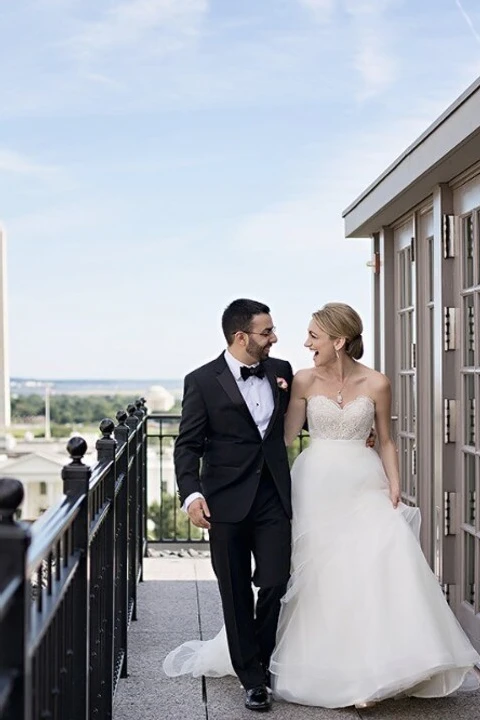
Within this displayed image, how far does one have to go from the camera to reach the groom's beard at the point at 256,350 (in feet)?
15.3

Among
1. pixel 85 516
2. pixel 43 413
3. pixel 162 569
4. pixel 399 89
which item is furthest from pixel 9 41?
pixel 85 516

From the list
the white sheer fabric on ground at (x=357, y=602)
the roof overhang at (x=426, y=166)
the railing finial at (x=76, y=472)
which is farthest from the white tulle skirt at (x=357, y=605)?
the railing finial at (x=76, y=472)

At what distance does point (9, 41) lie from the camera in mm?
62531

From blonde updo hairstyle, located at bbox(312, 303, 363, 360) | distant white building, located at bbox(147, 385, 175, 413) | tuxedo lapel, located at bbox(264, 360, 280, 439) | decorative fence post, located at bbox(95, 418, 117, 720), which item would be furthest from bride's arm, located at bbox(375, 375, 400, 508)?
distant white building, located at bbox(147, 385, 175, 413)

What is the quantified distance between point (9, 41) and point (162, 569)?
58966 mm

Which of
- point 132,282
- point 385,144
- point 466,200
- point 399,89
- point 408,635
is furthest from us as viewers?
point 132,282

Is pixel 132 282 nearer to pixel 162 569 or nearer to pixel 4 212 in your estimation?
pixel 4 212

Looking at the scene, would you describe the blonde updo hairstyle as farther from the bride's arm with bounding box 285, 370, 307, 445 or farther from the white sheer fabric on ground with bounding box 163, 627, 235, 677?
the white sheer fabric on ground with bounding box 163, 627, 235, 677

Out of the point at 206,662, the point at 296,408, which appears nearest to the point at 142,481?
the point at 206,662

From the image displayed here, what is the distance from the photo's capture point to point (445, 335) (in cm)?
568

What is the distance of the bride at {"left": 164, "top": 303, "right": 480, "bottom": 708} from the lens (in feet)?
14.6

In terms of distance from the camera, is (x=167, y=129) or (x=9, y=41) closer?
(x=9, y=41)

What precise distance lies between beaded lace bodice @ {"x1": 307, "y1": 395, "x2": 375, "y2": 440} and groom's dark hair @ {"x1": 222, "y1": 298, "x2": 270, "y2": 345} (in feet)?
1.69

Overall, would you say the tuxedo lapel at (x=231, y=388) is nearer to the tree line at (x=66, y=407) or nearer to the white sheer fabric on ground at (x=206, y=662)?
the white sheer fabric on ground at (x=206, y=662)
